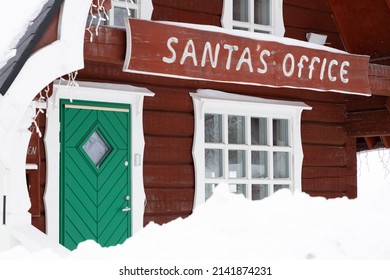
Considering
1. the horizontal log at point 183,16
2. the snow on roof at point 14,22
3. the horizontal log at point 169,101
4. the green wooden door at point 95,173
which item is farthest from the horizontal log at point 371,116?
the snow on roof at point 14,22

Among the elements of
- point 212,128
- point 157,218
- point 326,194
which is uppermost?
point 212,128

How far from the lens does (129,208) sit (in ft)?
29.5

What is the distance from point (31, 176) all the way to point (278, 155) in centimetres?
350

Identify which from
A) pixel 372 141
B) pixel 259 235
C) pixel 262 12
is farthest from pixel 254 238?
pixel 372 141

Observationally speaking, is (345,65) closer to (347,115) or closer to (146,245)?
(347,115)

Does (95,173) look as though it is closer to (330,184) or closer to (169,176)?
(169,176)

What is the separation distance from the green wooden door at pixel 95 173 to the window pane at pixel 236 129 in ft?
4.77

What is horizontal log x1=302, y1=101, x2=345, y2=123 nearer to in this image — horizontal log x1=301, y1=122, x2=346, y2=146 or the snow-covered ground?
horizontal log x1=301, y1=122, x2=346, y2=146

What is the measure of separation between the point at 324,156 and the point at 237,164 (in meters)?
1.49

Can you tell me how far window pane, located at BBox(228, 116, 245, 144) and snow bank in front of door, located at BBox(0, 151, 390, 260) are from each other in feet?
11.7

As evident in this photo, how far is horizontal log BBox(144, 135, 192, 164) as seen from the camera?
9211 millimetres

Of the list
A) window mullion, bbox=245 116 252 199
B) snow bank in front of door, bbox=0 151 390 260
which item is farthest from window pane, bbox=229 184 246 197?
snow bank in front of door, bbox=0 151 390 260

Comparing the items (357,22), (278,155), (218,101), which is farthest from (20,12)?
(357,22)

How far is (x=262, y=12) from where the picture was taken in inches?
414
